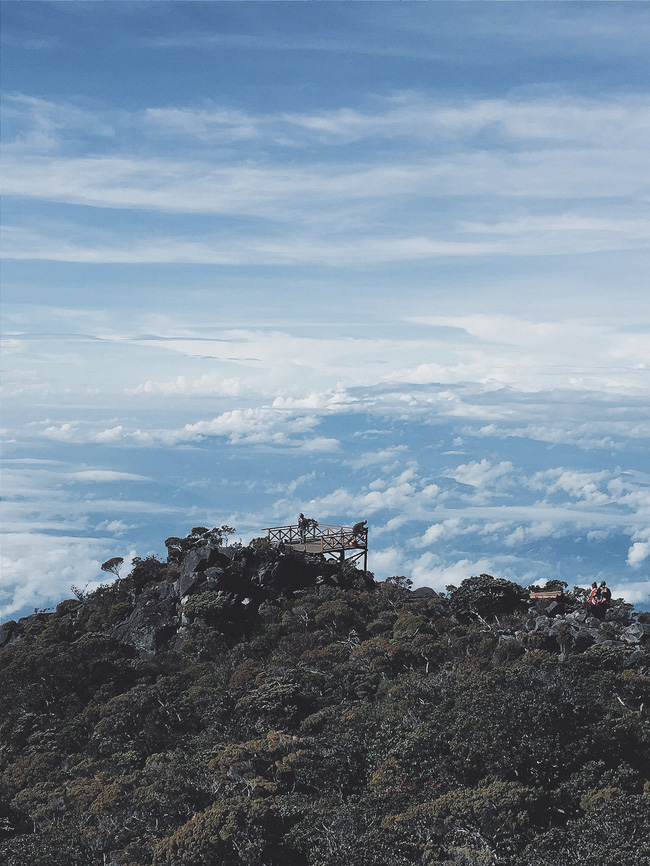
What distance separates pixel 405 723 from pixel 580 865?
877 centimetres

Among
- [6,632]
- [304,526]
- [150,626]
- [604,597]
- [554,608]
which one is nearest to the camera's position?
[604,597]

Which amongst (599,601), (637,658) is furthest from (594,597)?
(637,658)

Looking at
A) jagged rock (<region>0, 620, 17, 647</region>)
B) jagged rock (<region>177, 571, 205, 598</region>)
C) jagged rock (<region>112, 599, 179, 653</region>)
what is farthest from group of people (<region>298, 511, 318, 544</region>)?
jagged rock (<region>0, 620, 17, 647</region>)

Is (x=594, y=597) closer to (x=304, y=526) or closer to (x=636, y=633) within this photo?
(x=636, y=633)

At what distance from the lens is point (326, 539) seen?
49.8 m

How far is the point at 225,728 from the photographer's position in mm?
30641

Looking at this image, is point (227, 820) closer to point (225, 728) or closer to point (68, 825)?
point (68, 825)

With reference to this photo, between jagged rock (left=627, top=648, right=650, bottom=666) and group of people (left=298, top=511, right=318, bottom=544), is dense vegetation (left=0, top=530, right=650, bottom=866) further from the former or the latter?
group of people (left=298, top=511, right=318, bottom=544)

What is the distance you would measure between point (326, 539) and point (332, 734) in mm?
22360

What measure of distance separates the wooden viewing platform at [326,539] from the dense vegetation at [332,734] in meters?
5.28

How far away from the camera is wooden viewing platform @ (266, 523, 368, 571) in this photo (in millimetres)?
49531

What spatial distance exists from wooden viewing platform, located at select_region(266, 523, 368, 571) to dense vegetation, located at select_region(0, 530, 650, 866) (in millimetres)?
5280

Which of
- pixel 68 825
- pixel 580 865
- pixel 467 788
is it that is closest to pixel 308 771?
pixel 467 788

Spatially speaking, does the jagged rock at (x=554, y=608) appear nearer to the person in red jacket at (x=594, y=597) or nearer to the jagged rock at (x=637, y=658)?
the person in red jacket at (x=594, y=597)
